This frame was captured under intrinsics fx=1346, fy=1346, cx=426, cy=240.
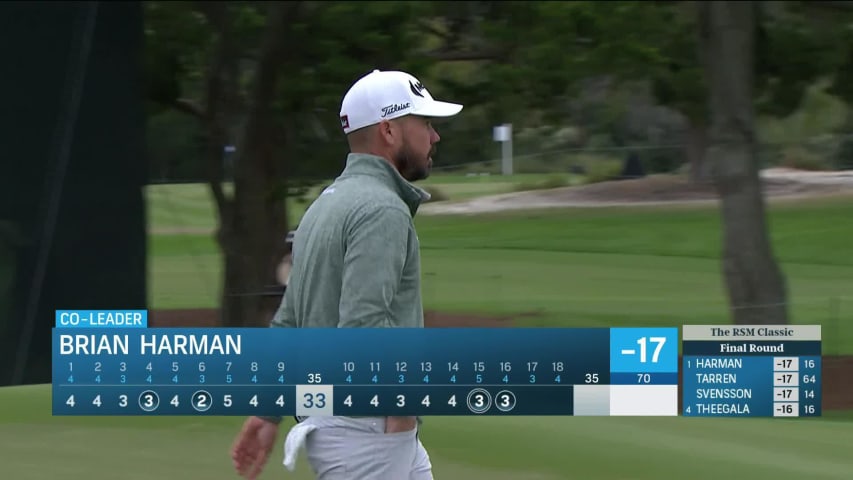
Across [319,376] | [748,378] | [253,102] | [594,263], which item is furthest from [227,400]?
[594,263]

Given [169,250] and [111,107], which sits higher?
[111,107]

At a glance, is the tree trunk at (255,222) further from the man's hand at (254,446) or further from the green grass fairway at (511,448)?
the man's hand at (254,446)

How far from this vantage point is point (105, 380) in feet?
17.9

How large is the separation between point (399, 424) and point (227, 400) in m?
2.07

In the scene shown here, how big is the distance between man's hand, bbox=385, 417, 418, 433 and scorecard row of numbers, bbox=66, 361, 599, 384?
52 centimetres

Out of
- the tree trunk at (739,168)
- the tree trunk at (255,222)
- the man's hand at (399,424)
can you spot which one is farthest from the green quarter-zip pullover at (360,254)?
the tree trunk at (255,222)

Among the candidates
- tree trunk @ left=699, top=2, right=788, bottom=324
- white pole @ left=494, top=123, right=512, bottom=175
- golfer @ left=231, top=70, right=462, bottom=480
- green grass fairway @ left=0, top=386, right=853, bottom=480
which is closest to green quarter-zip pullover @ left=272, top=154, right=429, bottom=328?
golfer @ left=231, top=70, right=462, bottom=480

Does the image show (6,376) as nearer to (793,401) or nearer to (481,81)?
(481,81)

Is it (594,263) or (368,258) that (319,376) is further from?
(594,263)

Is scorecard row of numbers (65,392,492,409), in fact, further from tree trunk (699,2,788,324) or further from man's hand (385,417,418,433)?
tree trunk (699,2,788,324)

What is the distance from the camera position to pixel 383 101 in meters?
3.14

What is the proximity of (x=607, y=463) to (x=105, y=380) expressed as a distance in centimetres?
227

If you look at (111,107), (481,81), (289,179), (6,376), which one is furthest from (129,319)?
(481,81)

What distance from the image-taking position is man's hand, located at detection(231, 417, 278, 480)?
328cm
